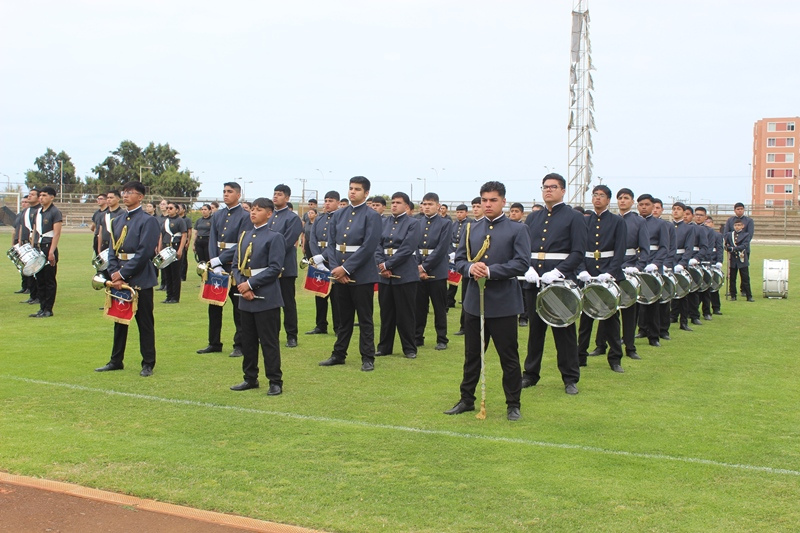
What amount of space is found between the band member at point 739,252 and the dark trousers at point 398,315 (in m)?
10.1

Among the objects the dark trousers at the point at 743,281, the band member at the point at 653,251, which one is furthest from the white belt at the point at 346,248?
the dark trousers at the point at 743,281

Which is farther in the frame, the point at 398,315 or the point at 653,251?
the point at 653,251

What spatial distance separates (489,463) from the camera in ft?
18.9

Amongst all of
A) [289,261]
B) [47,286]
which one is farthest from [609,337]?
[47,286]

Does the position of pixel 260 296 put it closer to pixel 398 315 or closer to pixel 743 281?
pixel 398 315

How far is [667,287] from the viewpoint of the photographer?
11.9 meters

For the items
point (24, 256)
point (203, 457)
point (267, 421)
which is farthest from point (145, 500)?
point (24, 256)

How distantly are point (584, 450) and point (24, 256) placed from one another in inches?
419

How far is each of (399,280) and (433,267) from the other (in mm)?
1250

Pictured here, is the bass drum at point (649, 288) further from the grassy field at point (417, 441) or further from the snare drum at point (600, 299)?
the snare drum at point (600, 299)

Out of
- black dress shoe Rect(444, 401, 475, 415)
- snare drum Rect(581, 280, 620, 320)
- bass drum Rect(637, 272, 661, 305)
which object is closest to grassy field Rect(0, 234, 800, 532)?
black dress shoe Rect(444, 401, 475, 415)

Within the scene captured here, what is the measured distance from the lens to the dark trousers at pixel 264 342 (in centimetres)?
801

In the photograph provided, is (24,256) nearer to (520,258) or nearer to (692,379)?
(520,258)

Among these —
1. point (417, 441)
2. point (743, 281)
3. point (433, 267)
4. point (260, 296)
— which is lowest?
point (417, 441)
